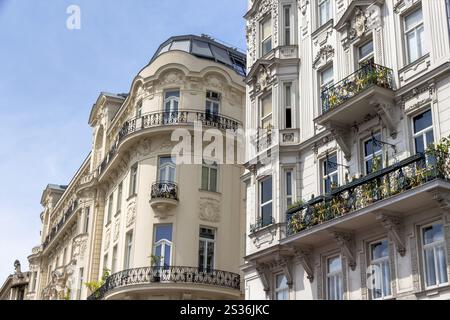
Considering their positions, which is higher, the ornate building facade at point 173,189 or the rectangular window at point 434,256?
the ornate building facade at point 173,189

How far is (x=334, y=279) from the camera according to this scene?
71.7 feet

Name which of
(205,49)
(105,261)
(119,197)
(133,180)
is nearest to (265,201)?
(133,180)

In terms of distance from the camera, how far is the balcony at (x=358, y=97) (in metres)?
20.7

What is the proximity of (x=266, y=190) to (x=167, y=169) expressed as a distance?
8928 mm

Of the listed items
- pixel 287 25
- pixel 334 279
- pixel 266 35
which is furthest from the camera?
pixel 266 35

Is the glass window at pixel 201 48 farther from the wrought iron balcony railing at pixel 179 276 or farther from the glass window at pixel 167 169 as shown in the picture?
the wrought iron balcony railing at pixel 179 276

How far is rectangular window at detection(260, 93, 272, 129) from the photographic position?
26.7m

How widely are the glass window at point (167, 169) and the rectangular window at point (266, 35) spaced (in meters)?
8.17

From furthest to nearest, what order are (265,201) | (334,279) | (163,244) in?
(163,244) < (265,201) < (334,279)

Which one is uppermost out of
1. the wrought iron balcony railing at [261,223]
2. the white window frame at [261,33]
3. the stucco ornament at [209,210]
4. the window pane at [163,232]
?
the white window frame at [261,33]

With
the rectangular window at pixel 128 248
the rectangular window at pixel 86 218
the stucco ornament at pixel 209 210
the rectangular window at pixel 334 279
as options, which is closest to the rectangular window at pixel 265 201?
the rectangular window at pixel 334 279

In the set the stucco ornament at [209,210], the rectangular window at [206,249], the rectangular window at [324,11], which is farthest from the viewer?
the stucco ornament at [209,210]

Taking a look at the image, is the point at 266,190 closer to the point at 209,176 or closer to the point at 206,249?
the point at 206,249

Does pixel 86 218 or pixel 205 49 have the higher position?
pixel 205 49
